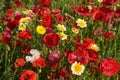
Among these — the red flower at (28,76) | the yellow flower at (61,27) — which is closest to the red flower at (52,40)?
the red flower at (28,76)

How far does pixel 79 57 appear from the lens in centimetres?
206

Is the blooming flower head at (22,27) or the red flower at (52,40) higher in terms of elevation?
the red flower at (52,40)

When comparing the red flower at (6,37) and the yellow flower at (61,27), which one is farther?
the yellow flower at (61,27)

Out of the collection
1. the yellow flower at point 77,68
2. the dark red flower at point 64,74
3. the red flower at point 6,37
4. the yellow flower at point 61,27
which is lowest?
the dark red flower at point 64,74

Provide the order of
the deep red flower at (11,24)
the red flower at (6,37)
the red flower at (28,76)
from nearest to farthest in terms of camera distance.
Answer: the red flower at (28,76) → the red flower at (6,37) → the deep red flower at (11,24)

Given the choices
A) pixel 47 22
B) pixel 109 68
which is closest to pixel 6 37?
pixel 47 22

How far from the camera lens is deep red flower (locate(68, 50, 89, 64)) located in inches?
A: 80.4

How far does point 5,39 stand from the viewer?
2.36m

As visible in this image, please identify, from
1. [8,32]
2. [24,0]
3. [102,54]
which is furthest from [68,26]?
[24,0]

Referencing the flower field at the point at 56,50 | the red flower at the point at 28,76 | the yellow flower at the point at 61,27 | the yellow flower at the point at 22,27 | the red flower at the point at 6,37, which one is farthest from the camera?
the yellow flower at the point at 61,27

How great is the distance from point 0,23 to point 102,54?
2.94ft

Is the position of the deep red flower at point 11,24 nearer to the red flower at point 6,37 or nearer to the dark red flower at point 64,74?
the red flower at point 6,37

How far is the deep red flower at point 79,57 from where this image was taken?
80.4 inches

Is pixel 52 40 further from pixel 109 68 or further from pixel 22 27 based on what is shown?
pixel 22 27
